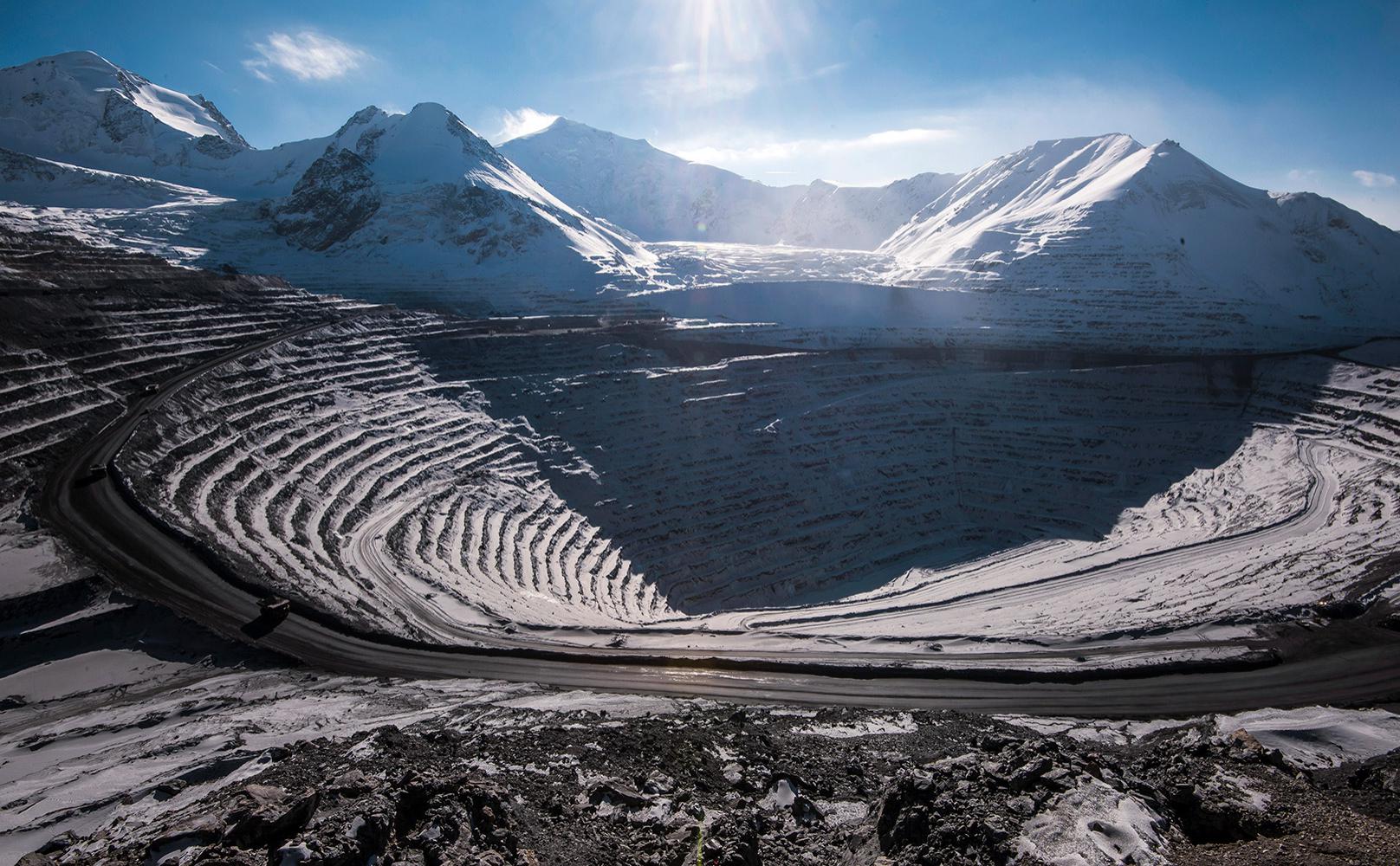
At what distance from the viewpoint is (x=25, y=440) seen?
89.0 feet

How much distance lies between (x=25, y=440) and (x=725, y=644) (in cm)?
2913

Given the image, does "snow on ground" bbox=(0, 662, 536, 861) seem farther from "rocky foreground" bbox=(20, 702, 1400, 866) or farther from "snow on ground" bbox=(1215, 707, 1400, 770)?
"snow on ground" bbox=(1215, 707, 1400, 770)

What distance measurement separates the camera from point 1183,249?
67.5 m

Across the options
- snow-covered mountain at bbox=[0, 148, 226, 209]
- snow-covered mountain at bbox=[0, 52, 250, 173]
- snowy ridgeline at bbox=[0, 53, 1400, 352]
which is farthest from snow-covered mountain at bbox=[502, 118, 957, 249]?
snow-covered mountain at bbox=[0, 148, 226, 209]

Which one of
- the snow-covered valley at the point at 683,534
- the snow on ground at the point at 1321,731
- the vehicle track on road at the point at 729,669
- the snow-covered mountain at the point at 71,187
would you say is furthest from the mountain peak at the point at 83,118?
the snow on ground at the point at 1321,731

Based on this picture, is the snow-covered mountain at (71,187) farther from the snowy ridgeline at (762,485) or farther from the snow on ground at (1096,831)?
the snow on ground at (1096,831)

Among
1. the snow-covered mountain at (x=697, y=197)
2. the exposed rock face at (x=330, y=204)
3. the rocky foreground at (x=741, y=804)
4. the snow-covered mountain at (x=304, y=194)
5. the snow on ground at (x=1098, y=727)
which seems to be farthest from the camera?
the snow-covered mountain at (x=697, y=197)

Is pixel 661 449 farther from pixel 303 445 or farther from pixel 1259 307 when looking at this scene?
pixel 1259 307

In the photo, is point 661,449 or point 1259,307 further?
point 1259,307

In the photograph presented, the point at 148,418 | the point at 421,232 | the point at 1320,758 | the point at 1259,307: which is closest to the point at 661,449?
the point at 148,418

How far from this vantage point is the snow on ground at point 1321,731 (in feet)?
52.0

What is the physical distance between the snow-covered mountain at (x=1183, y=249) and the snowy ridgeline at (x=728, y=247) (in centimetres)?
25

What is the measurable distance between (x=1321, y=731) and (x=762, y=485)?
92.7 feet

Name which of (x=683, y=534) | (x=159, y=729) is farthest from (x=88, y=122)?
(x=159, y=729)
